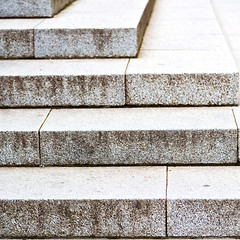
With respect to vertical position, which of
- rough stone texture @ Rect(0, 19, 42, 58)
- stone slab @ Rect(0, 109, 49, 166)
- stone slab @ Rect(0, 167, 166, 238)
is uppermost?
rough stone texture @ Rect(0, 19, 42, 58)

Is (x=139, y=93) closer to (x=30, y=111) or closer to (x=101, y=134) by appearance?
(x=101, y=134)

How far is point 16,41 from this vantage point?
4430mm

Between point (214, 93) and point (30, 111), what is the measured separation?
140 centimetres

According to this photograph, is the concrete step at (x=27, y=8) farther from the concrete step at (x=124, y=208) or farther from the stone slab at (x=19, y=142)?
the concrete step at (x=124, y=208)

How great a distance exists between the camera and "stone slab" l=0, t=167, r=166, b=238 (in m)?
3.25

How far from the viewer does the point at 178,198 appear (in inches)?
126

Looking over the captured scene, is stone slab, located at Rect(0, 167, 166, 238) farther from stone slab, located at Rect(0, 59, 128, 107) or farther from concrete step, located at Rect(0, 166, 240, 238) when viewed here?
stone slab, located at Rect(0, 59, 128, 107)

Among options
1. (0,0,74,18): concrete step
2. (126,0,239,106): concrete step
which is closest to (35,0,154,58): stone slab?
(126,0,239,106): concrete step

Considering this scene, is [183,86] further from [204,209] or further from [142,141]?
[204,209]

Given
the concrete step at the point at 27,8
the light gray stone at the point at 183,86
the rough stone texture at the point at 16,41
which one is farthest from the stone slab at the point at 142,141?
the concrete step at the point at 27,8

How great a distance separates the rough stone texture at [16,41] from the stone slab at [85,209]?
1.45 m

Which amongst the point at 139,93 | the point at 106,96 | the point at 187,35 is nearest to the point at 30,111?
the point at 106,96

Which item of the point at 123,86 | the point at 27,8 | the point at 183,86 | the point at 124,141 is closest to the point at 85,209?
the point at 124,141

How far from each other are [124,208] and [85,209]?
246mm
